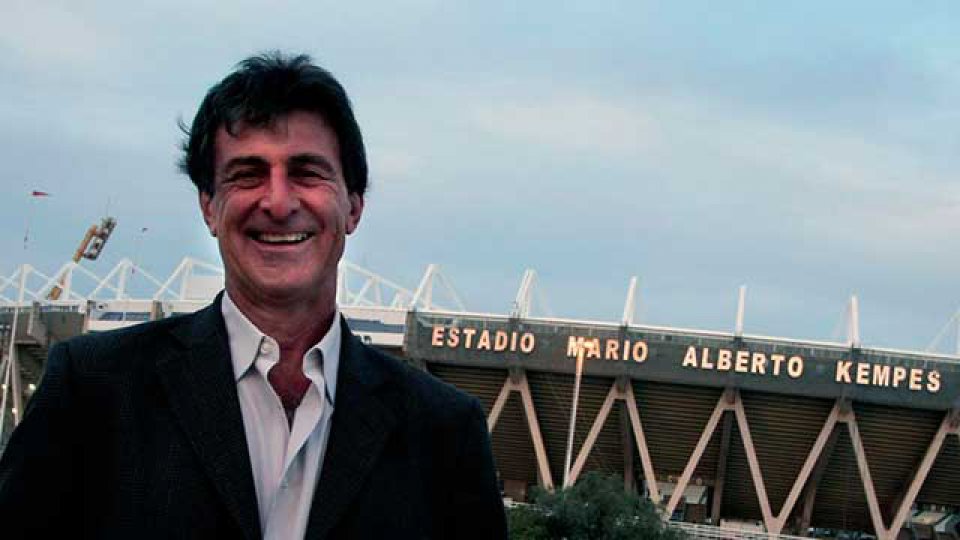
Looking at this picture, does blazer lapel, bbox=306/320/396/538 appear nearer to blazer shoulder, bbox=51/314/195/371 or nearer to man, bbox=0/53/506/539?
man, bbox=0/53/506/539

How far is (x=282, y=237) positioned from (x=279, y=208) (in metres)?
0.10

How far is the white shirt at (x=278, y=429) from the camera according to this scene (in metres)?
4.32

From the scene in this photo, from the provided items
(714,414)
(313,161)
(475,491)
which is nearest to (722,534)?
(714,414)

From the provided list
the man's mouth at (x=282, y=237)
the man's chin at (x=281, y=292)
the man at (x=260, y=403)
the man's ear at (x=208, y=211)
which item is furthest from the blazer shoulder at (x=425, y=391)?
the man's ear at (x=208, y=211)

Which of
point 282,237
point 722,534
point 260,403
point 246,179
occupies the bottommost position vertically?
point 260,403

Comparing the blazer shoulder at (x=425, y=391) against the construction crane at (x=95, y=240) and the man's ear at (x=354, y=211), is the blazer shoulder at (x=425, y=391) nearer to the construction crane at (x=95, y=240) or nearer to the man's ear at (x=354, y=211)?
the man's ear at (x=354, y=211)

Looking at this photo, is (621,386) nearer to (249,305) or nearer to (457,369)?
(457,369)

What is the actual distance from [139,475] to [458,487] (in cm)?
96

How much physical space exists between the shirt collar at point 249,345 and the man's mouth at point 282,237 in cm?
23

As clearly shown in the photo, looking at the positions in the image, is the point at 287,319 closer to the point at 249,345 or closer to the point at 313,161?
the point at 249,345

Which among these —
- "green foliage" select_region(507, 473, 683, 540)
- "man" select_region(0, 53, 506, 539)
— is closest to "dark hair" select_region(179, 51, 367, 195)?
"man" select_region(0, 53, 506, 539)

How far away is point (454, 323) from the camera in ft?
238

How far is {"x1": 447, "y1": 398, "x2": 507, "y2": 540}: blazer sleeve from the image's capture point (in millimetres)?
4688

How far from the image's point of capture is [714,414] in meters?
72.7
